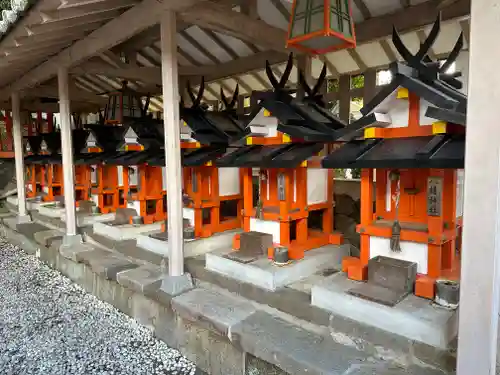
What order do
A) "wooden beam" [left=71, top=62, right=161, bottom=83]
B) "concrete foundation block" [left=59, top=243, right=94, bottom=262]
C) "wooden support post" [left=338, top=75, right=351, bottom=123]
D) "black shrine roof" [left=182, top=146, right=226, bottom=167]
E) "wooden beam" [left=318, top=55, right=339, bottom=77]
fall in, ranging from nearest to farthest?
"black shrine roof" [left=182, top=146, right=226, bottom=167] < "concrete foundation block" [left=59, top=243, right=94, bottom=262] < "wooden beam" [left=71, top=62, right=161, bottom=83] < "wooden support post" [left=338, top=75, right=351, bottom=123] < "wooden beam" [left=318, top=55, right=339, bottom=77]

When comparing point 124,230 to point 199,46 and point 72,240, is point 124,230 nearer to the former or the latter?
point 72,240

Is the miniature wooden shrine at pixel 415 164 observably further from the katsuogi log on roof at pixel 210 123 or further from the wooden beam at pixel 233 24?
the katsuogi log on roof at pixel 210 123

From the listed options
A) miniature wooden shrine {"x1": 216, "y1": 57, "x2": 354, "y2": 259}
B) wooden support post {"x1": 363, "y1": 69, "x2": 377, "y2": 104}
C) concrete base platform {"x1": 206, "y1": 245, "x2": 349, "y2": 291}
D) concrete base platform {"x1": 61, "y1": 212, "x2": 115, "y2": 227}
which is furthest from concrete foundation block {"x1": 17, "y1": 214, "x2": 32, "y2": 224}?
wooden support post {"x1": 363, "y1": 69, "x2": 377, "y2": 104}

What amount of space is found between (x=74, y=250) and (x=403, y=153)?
5265 millimetres

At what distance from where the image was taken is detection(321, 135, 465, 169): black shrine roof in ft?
8.00

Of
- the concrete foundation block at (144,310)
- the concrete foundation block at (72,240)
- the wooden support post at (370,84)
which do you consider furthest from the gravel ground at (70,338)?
the wooden support post at (370,84)

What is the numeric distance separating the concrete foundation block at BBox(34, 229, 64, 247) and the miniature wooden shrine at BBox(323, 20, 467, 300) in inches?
219

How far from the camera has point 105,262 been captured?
502 cm

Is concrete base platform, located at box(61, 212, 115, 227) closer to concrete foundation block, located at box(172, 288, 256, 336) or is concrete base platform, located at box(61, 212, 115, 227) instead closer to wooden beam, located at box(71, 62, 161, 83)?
wooden beam, located at box(71, 62, 161, 83)

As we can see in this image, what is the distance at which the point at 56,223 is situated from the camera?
24.8 feet

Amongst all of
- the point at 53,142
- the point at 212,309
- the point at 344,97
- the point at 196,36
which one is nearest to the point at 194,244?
the point at 212,309

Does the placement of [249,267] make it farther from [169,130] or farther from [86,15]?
[86,15]

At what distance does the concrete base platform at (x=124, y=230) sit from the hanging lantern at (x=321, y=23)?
4.13 m

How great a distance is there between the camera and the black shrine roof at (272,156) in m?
3.68
